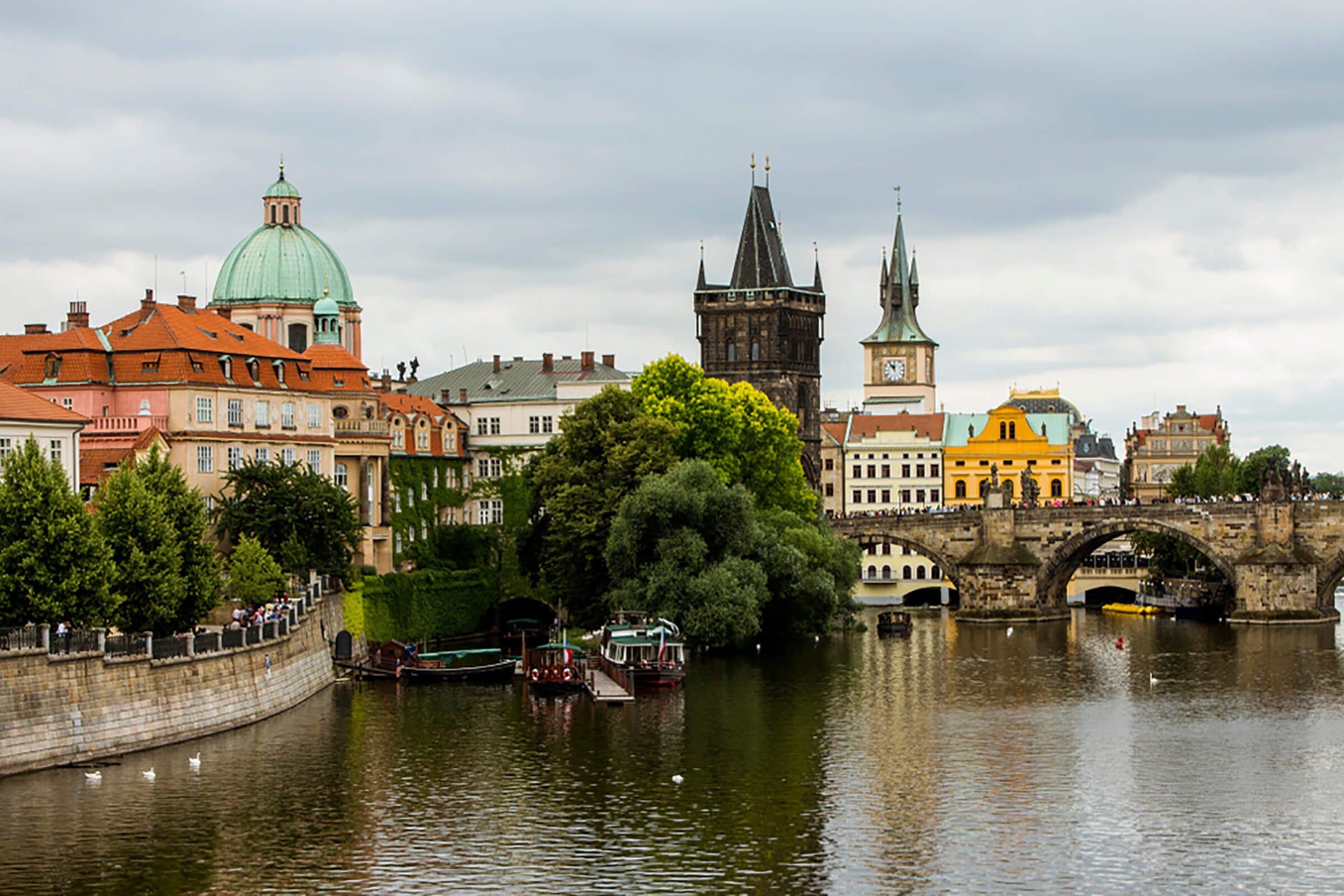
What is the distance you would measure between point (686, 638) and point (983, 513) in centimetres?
4036

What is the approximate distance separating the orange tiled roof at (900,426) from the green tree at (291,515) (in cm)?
8686

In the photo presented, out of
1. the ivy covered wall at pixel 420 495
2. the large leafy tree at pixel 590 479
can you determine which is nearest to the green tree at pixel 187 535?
the large leafy tree at pixel 590 479

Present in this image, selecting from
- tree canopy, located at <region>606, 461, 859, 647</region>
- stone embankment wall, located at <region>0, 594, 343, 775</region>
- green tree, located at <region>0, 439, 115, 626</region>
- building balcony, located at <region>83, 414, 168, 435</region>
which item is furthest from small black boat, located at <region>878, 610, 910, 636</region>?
green tree, located at <region>0, 439, 115, 626</region>

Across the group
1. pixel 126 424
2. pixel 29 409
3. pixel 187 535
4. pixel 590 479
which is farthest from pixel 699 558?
pixel 29 409

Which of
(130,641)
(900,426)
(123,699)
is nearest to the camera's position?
(123,699)

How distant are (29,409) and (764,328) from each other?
90823 millimetres

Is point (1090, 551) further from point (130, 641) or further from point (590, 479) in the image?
point (130, 641)

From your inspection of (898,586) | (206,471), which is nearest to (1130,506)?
(898,586)

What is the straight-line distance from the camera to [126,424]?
82.9 m

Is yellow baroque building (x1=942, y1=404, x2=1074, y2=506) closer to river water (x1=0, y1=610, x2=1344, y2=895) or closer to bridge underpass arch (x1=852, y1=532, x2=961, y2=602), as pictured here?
bridge underpass arch (x1=852, y1=532, x2=961, y2=602)

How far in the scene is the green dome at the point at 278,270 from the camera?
126m

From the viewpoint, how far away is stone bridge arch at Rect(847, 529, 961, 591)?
12338 centimetres

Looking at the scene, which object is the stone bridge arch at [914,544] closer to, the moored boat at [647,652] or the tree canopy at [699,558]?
the tree canopy at [699,558]

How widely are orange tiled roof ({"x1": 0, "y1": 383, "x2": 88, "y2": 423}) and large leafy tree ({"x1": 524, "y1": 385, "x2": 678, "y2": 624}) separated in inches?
1019
